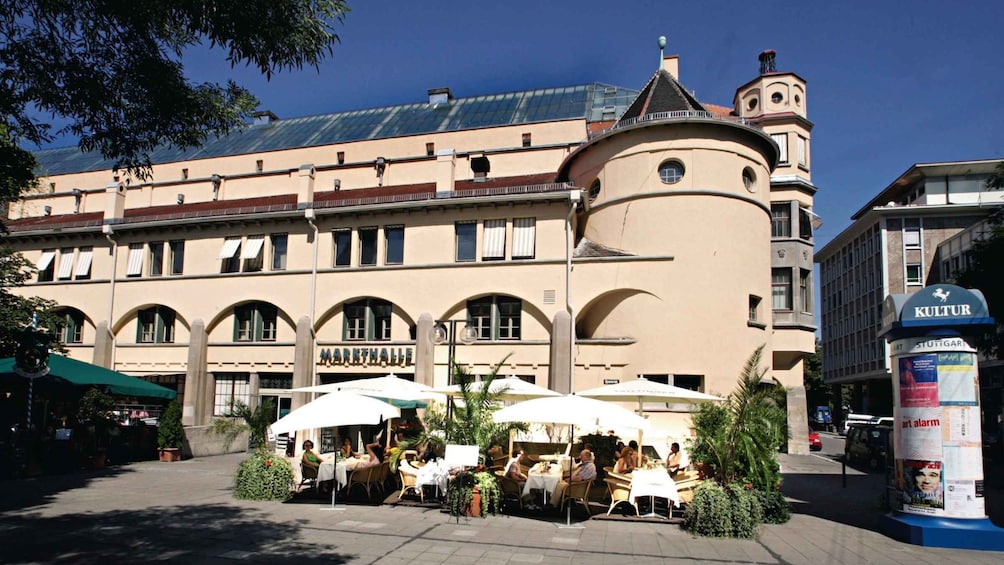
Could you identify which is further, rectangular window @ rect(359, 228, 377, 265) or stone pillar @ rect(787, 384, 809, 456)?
stone pillar @ rect(787, 384, 809, 456)

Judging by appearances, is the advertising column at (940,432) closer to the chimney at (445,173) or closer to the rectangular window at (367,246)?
the chimney at (445,173)

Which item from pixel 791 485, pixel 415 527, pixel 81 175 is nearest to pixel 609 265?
pixel 791 485

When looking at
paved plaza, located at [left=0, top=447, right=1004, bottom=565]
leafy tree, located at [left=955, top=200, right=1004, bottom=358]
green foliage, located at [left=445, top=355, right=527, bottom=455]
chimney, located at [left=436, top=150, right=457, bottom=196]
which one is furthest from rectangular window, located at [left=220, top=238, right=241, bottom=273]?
leafy tree, located at [left=955, top=200, right=1004, bottom=358]

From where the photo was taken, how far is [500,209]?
27438 mm

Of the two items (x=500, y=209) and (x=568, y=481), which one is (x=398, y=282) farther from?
(x=568, y=481)

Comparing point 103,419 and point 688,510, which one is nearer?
point 688,510

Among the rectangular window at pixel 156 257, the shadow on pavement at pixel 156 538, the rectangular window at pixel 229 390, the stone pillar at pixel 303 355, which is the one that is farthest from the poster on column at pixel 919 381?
the rectangular window at pixel 156 257

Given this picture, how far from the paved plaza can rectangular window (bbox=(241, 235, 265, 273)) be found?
50.0ft

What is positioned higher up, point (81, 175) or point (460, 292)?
point (81, 175)

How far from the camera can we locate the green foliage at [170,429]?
23344 millimetres

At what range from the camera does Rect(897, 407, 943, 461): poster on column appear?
38.8 feet

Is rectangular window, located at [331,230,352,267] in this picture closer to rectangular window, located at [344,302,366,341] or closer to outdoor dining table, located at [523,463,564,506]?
rectangular window, located at [344,302,366,341]

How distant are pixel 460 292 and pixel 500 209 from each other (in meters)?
3.46

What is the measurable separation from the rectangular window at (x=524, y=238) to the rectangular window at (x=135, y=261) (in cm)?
1706
